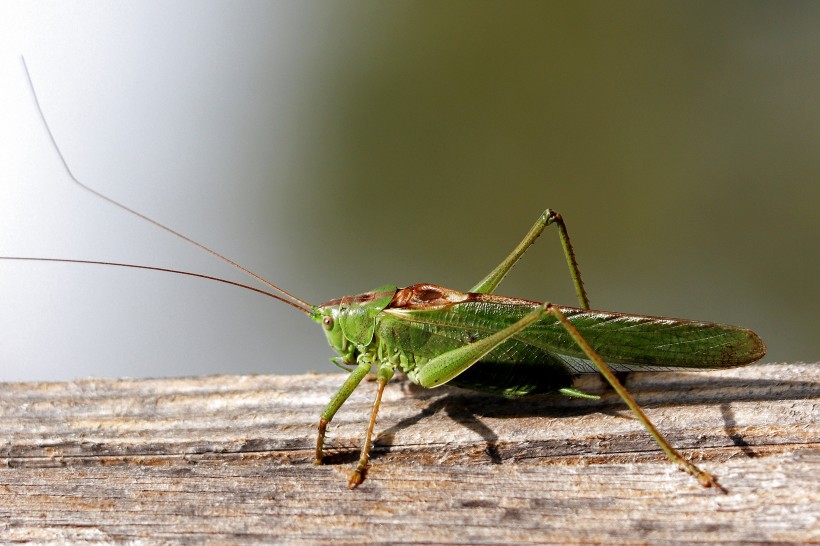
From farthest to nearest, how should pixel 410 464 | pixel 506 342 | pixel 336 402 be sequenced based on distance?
pixel 506 342 < pixel 336 402 < pixel 410 464

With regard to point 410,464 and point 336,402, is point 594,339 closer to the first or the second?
point 410,464

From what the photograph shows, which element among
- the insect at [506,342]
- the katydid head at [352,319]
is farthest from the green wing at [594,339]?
the katydid head at [352,319]

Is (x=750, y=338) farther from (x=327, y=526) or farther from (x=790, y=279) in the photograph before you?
(x=790, y=279)

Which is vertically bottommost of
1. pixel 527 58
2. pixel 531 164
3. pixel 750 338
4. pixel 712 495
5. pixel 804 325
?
pixel 804 325

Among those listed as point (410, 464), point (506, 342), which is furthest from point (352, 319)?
point (410, 464)

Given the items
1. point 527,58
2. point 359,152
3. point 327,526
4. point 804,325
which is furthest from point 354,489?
point 527,58

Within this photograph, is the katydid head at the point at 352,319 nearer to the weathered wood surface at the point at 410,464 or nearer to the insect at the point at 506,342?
the insect at the point at 506,342

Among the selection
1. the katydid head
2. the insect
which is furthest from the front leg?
the katydid head

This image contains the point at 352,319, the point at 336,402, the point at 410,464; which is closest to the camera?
the point at 410,464
